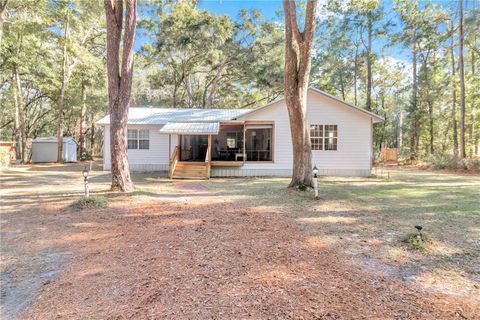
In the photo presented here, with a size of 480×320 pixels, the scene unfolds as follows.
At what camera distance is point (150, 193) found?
904 centimetres

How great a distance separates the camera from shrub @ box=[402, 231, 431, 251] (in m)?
4.25

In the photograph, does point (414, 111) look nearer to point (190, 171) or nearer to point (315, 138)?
point (315, 138)

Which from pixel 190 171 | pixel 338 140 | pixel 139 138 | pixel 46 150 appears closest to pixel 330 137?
pixel 338 140

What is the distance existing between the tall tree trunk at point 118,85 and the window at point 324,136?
9846 mm

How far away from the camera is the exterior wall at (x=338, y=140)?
14867 mm

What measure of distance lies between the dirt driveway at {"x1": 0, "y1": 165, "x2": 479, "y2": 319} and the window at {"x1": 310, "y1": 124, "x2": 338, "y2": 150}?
986 cm

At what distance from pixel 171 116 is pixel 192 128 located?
4359 mm

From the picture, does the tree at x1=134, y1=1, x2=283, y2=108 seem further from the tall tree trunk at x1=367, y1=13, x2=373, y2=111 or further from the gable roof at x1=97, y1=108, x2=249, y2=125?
the tall tree trunk at x1=367, y1=13, x2=373, y2=111

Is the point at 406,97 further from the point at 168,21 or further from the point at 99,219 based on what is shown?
the point at 99,219

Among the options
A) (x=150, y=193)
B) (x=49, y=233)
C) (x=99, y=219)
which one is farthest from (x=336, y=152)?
(x=49, y=233)

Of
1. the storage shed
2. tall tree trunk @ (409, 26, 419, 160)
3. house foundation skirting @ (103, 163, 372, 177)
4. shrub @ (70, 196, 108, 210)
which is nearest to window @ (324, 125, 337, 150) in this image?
house foundation skirting @ (103, 163, 372, 177)

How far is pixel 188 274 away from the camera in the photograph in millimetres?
3402

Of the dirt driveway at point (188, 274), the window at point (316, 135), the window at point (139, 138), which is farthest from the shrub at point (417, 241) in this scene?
the window at point (139, 138)

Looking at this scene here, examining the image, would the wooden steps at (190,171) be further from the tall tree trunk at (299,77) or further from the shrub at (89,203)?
the shrub at (89,203)
